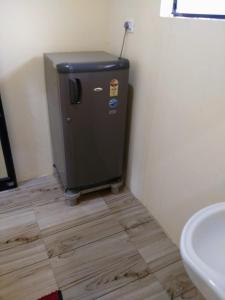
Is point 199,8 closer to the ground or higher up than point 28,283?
higher up

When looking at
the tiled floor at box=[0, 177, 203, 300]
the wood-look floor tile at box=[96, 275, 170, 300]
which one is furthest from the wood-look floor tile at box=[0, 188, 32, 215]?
the wood-look floor tile at box=[96, 275, 170, 300]

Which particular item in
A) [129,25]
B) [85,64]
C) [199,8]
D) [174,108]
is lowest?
[174,108]

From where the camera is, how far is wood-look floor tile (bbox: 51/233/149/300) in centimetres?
140

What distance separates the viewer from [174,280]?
1444 millimetres

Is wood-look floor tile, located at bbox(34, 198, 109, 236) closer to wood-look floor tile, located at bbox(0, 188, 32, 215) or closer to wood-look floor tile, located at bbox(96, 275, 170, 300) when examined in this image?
wood-look floor tile, located at bbox(0, 188, 32, 215)

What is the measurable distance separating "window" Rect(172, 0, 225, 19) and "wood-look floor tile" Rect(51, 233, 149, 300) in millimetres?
1388

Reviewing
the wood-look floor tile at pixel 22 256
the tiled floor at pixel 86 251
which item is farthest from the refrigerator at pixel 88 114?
the wood-look floor tile at pixel 22 256

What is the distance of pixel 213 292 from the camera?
630 millimetres

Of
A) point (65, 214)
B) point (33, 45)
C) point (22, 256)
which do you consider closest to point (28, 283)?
point (22, 256)

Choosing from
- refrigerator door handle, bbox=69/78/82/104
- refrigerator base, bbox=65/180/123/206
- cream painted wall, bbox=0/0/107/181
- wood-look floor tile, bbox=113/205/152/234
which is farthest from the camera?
refrigerator base, bbox=65/180/123/206

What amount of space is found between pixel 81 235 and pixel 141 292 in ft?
1.77

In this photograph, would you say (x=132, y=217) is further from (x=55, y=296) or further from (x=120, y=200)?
(x=55, y=296)

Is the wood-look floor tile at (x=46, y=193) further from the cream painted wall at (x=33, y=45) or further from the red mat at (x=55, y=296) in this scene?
the red mat at (x=55, y=296)

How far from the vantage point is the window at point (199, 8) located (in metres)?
1.16
